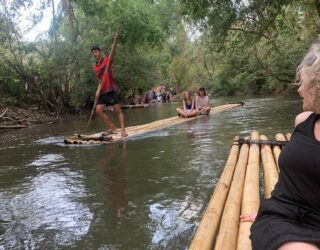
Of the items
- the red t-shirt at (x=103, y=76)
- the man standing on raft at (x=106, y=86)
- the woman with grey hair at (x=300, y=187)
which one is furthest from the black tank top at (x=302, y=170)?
the red t-shirt at (x=103, y=76)

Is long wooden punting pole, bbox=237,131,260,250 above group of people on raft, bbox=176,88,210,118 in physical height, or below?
below

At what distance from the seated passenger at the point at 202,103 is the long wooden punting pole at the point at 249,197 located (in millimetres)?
8122

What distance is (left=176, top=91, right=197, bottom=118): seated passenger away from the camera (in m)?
12.9

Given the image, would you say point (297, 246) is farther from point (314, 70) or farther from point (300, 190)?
point (314, 70)

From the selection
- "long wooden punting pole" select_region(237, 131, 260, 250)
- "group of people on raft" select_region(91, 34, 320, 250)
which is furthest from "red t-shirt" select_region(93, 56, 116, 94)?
"group of people on raft" select_region(91, 34, 320, 250)

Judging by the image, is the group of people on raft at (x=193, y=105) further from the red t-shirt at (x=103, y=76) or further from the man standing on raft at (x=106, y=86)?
the red t-shirt at (x=103, y=76)

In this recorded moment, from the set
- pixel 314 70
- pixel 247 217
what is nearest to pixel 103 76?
pixel 247 217

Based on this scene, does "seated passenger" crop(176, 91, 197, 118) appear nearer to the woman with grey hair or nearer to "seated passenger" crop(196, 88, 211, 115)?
"seated passenger" crop(196, 88, 211, 115)

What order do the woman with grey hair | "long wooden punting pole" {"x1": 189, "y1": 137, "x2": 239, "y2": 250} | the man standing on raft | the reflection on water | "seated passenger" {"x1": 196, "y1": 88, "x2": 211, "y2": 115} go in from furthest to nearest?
"seated passenger" {"x1": 196, "y1": 88, "x2": 211, "y2": 115} → the man standing on raft → the reflection on water → "long wooden punting pole" {"x1": 189, "y1": 137, "x2": 239, "y2": 250} → the woman with grey hair

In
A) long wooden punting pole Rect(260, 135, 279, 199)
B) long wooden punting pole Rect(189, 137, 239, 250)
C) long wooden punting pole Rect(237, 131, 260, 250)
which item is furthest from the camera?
long wooden punting pole Rect(260, 135, 279, 199)

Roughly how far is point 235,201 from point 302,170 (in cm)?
153

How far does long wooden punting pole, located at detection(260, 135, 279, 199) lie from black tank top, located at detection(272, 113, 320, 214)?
1.51 meters

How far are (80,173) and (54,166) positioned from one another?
830 mm

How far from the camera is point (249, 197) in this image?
11.2 ft
